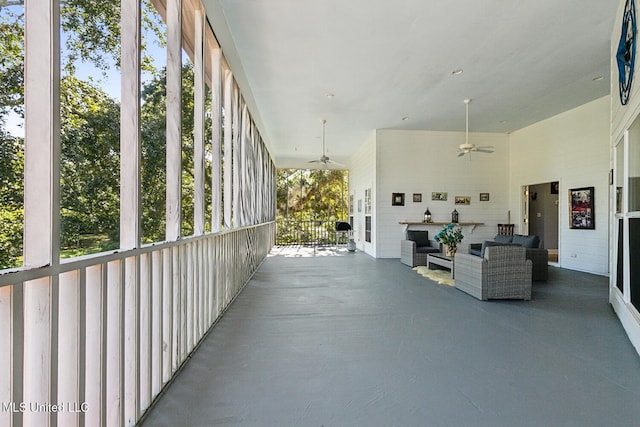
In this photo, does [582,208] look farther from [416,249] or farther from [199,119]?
[199,119]

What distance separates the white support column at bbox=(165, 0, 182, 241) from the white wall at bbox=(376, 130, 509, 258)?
6611 mm

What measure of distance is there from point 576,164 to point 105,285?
816 cm

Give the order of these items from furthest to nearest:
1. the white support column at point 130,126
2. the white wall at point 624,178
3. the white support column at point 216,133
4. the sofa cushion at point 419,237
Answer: the sofa cushion at point 419,237 < the white support column at point 216,133 < the white wall at point 624,178 < the white support column at point 130,126

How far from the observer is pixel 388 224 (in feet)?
27.9

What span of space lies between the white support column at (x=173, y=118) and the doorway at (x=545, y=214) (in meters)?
10.1

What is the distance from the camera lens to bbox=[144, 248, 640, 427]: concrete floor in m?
1.81

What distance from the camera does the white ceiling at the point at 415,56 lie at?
356cm

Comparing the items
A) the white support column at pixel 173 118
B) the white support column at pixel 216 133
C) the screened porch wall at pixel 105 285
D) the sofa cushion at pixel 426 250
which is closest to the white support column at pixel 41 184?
the screened porch wall at pixel 105 285

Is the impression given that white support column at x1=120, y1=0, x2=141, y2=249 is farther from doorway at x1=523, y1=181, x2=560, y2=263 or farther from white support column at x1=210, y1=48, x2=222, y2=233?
doorway at x1=523, y1=181, x2=560, y2=263

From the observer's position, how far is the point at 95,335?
139 cm

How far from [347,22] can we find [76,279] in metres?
3.76

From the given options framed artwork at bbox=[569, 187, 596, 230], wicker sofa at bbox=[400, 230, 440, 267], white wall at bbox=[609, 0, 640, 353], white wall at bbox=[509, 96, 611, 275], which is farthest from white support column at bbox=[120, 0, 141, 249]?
framed artwork at bbox=[569, 187, 596, 230]

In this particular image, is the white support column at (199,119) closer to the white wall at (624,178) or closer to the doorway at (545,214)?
the white wall at (624,178)

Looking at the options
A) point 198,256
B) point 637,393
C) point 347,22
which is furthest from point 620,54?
point 198,256
